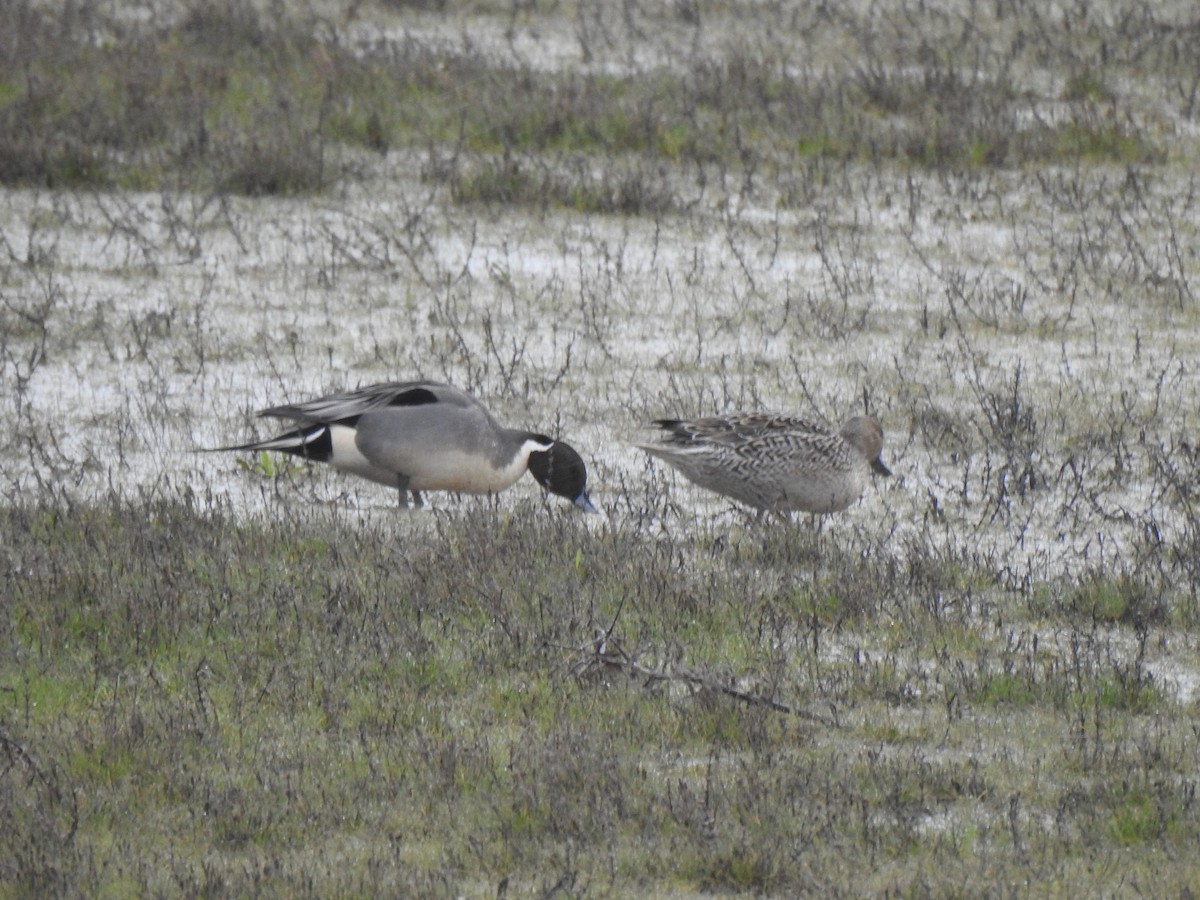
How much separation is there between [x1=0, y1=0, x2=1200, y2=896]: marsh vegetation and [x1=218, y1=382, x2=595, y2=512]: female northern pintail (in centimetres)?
18

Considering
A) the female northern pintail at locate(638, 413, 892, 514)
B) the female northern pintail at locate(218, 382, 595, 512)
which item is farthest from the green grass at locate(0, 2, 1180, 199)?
the female northern pintail at locate(638, 413, 892, 514)

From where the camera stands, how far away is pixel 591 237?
10.3m

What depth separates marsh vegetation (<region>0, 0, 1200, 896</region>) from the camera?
4.10 m

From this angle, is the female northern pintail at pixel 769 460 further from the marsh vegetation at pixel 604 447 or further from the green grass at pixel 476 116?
the green grass at pixel 476 116

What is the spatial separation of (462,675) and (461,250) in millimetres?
5673

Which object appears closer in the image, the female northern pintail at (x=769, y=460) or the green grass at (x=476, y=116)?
the female northern pintail at (x=769, y=460)

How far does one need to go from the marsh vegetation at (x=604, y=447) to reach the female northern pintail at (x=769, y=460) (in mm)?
198

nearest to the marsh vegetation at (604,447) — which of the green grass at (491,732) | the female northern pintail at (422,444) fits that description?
the green grass at (491,732)

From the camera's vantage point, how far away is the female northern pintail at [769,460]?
641cm

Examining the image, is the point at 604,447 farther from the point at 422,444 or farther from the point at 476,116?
the point at 476,116

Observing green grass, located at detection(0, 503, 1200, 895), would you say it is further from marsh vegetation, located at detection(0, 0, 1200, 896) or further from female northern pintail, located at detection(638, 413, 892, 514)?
female northern pintail, located at detection(638, 413, 892, 514)

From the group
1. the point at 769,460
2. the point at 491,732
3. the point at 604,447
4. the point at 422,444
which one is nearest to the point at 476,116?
the point at 604,447

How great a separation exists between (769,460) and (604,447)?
135 centimetres

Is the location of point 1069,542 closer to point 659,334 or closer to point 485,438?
point 485,438
